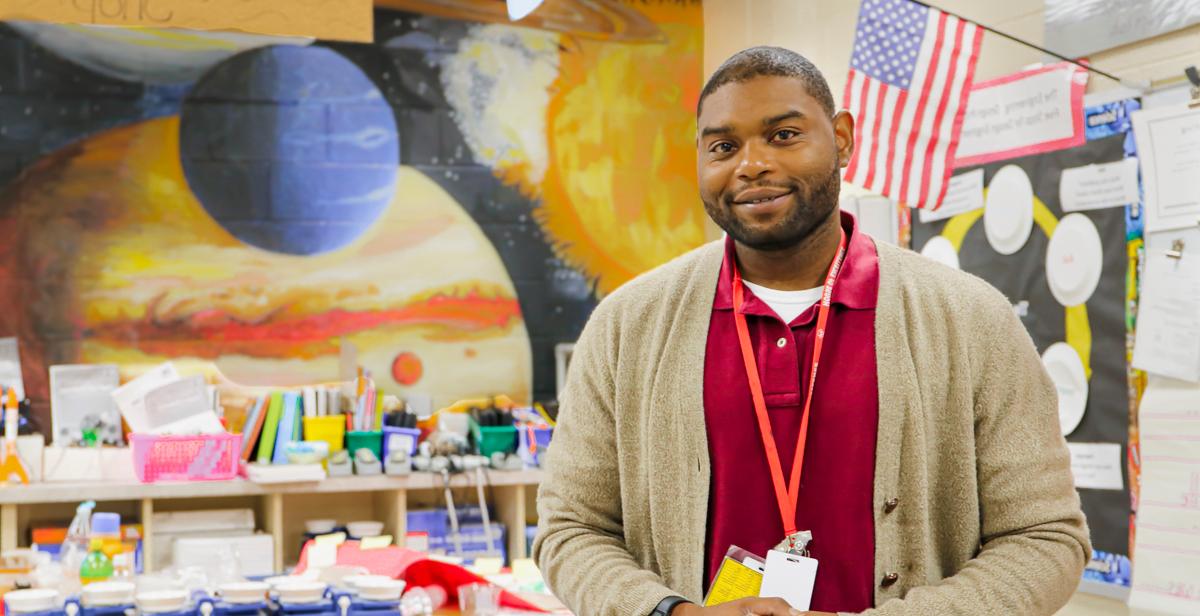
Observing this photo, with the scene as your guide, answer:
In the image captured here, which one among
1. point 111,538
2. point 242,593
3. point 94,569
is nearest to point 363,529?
point 111,538

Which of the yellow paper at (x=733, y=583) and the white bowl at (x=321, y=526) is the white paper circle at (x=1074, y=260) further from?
the white bowl at (x=321, y=526)

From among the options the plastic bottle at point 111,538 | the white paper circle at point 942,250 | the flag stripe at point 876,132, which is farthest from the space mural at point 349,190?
the flag stripe at point 876,132

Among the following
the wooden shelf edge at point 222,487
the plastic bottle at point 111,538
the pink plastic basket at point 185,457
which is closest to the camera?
the plastic bottle at point 111,538

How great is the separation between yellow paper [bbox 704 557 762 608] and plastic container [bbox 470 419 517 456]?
3.52 metres

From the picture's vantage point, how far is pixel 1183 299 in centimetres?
303

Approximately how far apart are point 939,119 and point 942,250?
26.1 inches

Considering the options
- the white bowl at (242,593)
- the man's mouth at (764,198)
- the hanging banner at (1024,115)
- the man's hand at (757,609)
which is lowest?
the white bowl at (242,593)

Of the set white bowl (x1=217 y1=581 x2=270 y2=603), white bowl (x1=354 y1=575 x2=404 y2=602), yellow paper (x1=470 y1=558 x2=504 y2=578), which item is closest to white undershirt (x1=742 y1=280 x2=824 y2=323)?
white bowl (x1=354 y1=575 x2=404 y2=602)

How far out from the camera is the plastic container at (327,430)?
4.75m

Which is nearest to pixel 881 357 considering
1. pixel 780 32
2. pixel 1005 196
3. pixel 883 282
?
pixel 883 282

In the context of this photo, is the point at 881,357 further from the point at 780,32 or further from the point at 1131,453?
the point at 780,32

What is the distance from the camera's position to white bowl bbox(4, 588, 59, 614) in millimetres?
2826

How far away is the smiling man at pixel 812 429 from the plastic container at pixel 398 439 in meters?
3.33

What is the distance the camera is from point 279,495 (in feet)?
15.0
